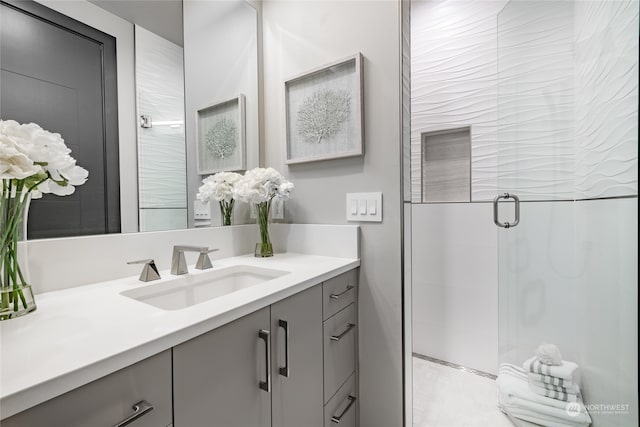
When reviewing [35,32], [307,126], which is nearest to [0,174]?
[35,32]

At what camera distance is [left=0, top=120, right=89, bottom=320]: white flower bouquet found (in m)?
0.59

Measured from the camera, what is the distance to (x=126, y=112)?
0.99 meters

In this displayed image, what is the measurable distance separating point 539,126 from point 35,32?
2.05 m

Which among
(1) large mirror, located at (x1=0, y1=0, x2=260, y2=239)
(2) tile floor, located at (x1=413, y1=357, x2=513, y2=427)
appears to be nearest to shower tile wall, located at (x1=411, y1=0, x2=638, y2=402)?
(2) tile floor, located at (x1=413, y1=357, x2=513, y2=427)

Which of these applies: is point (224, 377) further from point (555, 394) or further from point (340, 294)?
point (555, 394)

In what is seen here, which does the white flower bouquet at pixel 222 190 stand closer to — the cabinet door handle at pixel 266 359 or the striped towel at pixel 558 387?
the cabinet door handle at pixel 266 359

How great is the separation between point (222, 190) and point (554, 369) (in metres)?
1.78

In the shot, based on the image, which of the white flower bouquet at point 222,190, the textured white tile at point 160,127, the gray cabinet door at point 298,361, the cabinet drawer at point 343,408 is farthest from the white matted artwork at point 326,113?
the cabinet drawer at point 343,408

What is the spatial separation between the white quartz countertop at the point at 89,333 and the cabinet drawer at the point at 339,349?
299 mm

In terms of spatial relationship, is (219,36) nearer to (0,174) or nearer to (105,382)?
(0,174)

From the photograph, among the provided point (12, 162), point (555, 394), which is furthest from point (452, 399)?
point (12, 162)

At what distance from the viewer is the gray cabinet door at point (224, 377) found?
0.58 m

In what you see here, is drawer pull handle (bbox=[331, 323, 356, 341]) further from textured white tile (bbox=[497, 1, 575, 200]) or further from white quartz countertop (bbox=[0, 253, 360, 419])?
textured white tile (bbox=[497, 1, 575, 200])

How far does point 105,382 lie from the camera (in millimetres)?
470
